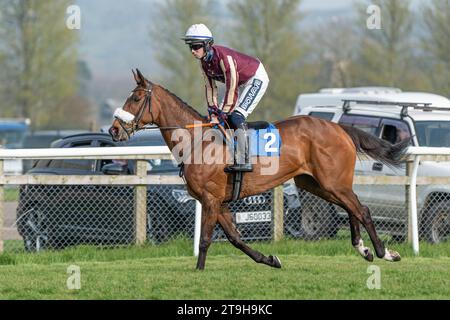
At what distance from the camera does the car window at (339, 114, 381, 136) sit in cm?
1471

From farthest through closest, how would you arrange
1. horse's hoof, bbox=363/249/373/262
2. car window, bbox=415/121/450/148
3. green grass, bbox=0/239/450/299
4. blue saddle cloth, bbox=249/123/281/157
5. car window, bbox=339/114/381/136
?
car window, bbox=339/114/381/136 < car window, bbox=415/121/450/148 < horse's hoof, bbox=363/249/373/262 < blue saddle cloth, bbox=249/123/281/157 < green grass, bbox=0/239/450/299

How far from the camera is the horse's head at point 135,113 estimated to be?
10.2 m

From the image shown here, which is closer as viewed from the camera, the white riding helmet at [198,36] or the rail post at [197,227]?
the white riding helmet at [198,36]

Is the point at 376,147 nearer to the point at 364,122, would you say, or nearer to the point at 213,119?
the point at 213,119

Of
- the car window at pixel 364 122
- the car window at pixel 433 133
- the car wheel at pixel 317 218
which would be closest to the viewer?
the car wheel at pixel 317 218

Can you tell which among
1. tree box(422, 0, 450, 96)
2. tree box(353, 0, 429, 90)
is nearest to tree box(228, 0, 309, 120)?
tree box(353, 0, 429, 90)

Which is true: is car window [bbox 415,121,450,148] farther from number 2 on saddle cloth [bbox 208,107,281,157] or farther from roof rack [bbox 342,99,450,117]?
number 2 on saddle cloth [bbox 208,107,281,157]

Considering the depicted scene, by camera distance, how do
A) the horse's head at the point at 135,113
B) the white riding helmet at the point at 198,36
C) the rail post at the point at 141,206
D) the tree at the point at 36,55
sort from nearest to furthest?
the white riding helmet at the point at 198,36
the horse's head at the point at 135,113
the rail post at the point at 141,206
the tree at the point at 36,55

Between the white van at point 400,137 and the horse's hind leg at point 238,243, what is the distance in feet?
11.1

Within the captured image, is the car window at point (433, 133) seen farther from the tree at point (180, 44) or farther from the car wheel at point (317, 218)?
the tree at point (180, 44)

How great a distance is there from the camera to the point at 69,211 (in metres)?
13.0

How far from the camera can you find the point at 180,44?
51.1m

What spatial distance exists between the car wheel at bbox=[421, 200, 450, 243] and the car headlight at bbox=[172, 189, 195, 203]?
10.8ft
